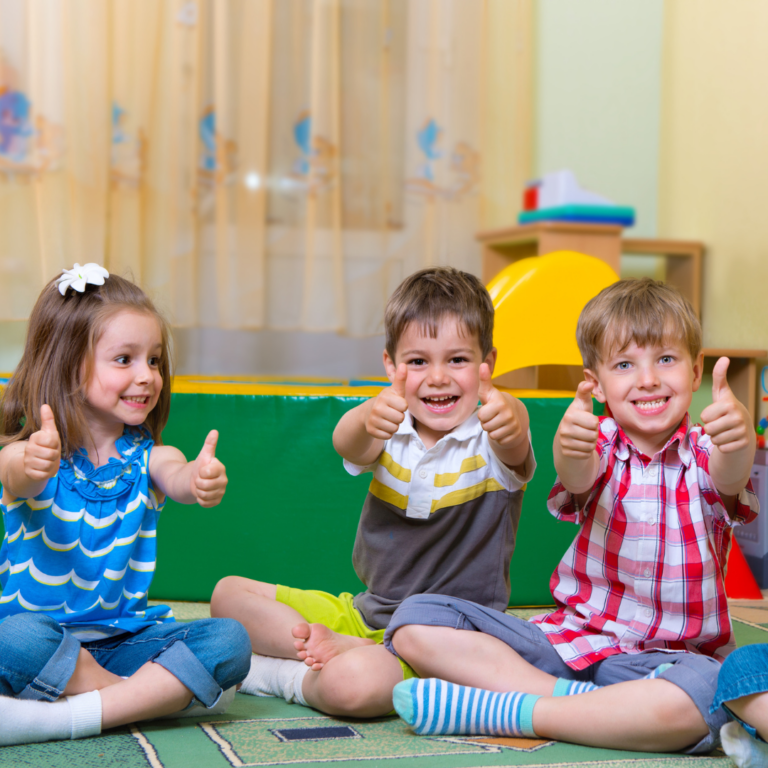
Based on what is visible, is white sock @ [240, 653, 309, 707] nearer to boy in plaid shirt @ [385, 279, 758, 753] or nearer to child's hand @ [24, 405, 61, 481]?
boy in plaid shirt @ [385, 279, 758, 753]

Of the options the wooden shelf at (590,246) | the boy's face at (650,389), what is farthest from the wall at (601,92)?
the boy's face at (650,389)

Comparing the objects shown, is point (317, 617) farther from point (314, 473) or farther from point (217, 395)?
point (217, 395)

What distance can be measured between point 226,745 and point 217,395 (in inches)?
23.2

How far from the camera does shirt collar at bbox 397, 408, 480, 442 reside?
0.97 meters

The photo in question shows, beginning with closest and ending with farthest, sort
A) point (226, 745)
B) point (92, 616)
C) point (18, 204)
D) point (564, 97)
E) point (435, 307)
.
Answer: point (226, 745) → point (92, 616) → point (435, 307) → point (18, 204) → point (564, 97)

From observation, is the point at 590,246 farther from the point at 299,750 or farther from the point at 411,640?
the point at 299,750

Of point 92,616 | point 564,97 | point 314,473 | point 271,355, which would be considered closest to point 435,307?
point 314,473

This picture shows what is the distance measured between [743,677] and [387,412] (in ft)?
1.27

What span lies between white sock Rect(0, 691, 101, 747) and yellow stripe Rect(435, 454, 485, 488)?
1.33 feet

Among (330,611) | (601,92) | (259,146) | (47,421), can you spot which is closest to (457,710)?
(330,611)

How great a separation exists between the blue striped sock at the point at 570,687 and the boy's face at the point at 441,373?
29 centimetres

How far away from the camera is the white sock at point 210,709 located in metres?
0.85

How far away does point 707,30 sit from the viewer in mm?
2137

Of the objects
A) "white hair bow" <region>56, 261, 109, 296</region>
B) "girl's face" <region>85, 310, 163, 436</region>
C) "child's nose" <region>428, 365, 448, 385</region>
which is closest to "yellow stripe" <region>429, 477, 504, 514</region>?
→ "child's nose" <region>428, 365, 448, 385</region>
